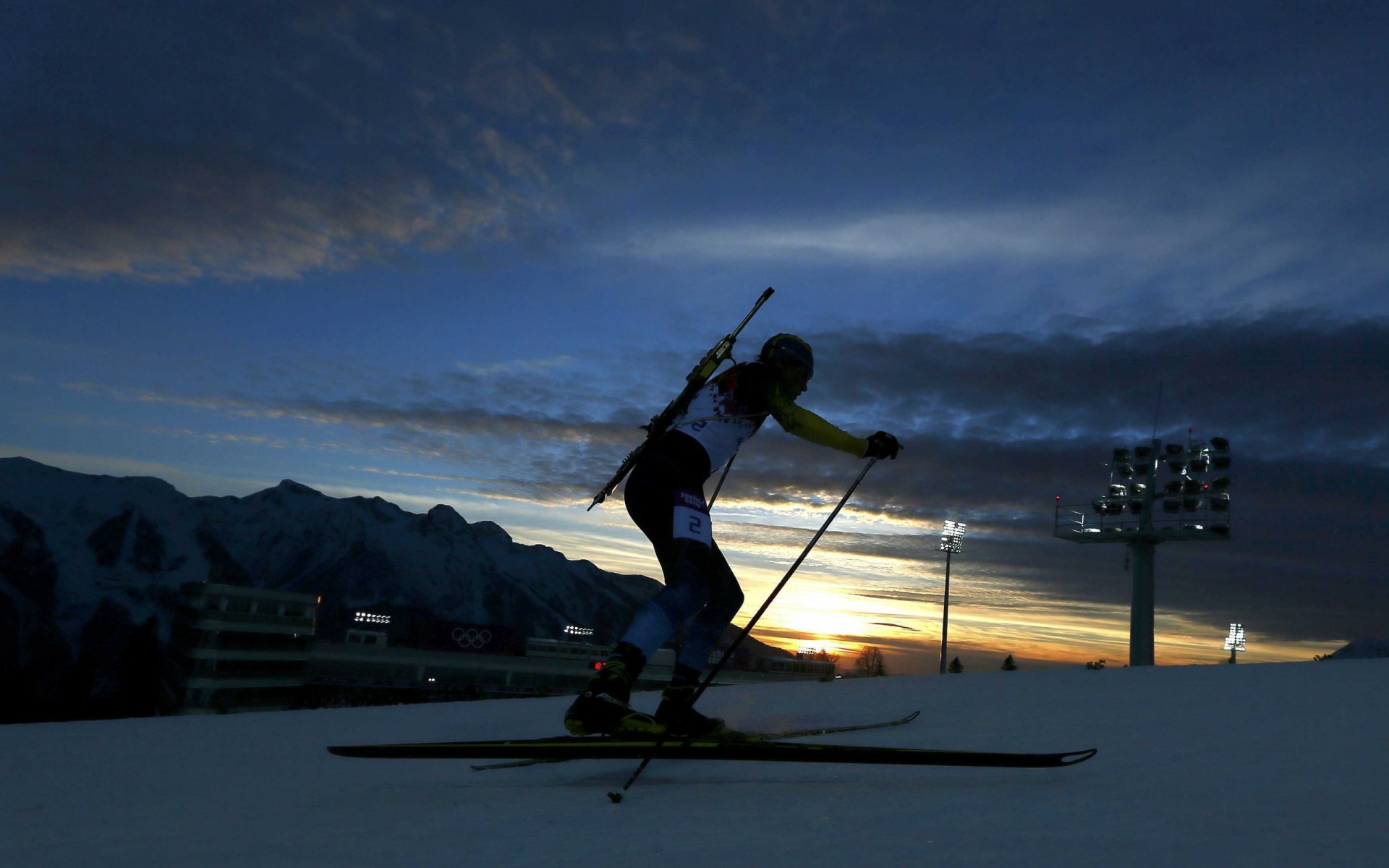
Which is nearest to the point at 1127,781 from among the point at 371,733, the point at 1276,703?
the point at 1276,703

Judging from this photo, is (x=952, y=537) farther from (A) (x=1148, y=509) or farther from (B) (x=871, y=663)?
(B) (x=871, y=663)

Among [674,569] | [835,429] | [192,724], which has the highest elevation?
[835,429]

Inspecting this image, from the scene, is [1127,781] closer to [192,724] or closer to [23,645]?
[192,724]

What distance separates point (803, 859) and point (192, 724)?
177 inches

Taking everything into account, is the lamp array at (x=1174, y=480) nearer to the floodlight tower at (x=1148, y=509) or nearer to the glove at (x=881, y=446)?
the floodlight tower at (x=1148, y=509)

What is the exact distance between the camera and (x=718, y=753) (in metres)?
2.88

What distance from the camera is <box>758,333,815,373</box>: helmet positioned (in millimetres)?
3797

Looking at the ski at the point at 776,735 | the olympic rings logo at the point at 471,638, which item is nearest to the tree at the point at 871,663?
the olympic rings logo at the point at 471,638

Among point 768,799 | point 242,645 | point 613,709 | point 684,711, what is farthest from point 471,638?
point 768,799

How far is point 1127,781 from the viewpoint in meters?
2.54

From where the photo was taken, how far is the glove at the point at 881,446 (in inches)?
146

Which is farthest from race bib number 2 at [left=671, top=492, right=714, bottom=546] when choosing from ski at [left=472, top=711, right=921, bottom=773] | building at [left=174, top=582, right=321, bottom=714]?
building at [left=174, top=582, right=321, bottom=714]

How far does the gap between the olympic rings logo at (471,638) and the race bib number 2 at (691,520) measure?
84.3m

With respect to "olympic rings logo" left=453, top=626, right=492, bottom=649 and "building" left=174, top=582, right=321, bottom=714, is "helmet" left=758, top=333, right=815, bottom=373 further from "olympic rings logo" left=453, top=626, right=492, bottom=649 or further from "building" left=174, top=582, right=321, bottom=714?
"olympic rings logo" left=453, top=626, right=492, bottom=649
